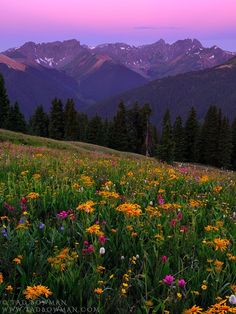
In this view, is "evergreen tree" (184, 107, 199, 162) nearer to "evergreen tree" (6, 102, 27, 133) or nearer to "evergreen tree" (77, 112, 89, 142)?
"evergreen tree" (77, 112, 89, 142)

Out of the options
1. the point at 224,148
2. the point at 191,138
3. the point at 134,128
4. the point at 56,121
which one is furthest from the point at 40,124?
Answer: the point at 224,148

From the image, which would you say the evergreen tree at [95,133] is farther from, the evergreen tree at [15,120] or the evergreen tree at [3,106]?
the evergreen tree at [3,106]

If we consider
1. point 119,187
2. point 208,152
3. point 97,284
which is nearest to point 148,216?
point 97,284

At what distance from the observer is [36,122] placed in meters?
106

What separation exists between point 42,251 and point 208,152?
94.4 metres

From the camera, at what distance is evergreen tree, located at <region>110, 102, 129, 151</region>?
95.5 metres

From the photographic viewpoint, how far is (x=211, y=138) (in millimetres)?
95875

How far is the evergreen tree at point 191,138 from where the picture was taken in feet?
317

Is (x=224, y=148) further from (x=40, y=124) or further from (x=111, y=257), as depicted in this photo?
(x=111, y=257)

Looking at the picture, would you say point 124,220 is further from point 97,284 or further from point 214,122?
point 214,122

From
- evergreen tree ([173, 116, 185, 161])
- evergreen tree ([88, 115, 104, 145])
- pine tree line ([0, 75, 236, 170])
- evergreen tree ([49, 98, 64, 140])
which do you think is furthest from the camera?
evergreen tree ([88, 115, 104, 145])

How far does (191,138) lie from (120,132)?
16.8m

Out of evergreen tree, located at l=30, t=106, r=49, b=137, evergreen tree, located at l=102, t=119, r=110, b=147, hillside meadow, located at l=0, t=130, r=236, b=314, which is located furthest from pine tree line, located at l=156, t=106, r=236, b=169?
hillside meadow, located at l=0, t=130, r=236, b=314

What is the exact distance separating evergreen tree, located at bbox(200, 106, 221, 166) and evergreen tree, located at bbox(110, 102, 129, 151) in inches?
714
